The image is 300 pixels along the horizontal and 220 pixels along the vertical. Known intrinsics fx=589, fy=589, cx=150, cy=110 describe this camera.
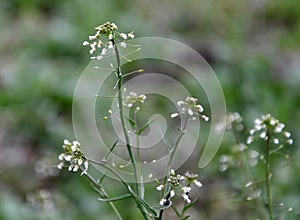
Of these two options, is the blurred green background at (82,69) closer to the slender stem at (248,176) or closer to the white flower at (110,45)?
the slender stem at (248,176)

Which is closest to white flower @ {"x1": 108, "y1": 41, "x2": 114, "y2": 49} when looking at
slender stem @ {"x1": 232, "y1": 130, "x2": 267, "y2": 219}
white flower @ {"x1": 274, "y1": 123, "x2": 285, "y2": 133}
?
white flower @ {"x1": 274, "y1": 123, "x2": 285, "y2": 133}

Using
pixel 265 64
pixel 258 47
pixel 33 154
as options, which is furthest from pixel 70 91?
pixel 258 47

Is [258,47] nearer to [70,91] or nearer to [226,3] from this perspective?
[226,3]

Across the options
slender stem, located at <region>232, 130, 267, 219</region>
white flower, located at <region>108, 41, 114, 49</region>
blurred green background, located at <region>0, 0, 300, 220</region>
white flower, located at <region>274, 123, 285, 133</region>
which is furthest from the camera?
blurred green background, located at <region>0, 0, 300, 220</region>

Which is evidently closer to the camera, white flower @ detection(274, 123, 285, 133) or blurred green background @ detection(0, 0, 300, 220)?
white flower @ detection(274, 123, 285, 133)

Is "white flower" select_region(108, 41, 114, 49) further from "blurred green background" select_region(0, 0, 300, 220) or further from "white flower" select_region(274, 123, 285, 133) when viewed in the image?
"blurred green background" select_region(0, 0, 300, 220)

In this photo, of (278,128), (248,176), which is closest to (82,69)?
(248,176)

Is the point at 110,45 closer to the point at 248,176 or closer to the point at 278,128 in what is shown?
the point at 278,128

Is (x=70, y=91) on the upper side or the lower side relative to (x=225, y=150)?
upper
